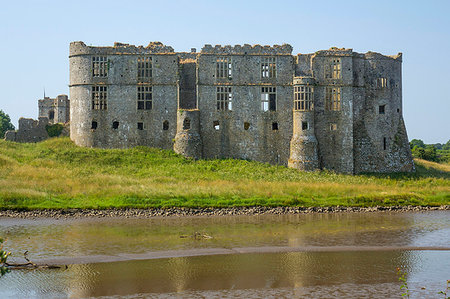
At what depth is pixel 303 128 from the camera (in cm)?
4875

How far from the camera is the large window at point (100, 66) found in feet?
160

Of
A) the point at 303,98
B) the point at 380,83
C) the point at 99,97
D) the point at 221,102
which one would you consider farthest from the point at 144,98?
the point at 380,83

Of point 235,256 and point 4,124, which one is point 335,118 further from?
point 4,124

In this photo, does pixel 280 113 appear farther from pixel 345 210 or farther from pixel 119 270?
pixel 119 270

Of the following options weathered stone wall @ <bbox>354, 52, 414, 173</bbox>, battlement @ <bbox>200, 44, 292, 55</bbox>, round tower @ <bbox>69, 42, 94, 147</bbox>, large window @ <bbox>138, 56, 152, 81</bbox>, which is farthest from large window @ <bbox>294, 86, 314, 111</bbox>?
round tower @ <bbox>69, 42, 94, 147</bbox>

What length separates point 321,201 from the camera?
36781mm

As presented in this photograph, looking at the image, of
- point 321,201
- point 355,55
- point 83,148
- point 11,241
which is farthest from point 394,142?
point 11,241

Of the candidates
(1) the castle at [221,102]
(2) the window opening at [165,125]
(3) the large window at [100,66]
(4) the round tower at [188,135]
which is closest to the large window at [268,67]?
(1) the castle at [221,102]

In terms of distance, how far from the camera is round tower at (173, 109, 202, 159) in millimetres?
47812

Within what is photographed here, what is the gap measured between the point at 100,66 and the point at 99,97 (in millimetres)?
2584

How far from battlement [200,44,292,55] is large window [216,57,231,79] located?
0.58m

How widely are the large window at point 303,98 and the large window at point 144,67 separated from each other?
12310 mm

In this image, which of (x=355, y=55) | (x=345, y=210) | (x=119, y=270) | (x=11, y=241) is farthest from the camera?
(x=355, y=55)

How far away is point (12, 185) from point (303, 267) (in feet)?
72.6
